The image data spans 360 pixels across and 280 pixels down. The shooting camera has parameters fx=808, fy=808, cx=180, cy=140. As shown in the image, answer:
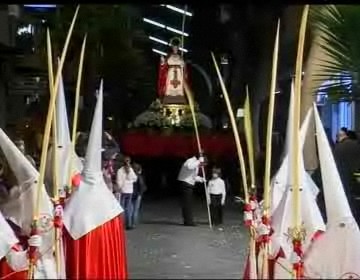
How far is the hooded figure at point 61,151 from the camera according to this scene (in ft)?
9.55

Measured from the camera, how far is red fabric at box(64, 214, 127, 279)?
9.34 ft

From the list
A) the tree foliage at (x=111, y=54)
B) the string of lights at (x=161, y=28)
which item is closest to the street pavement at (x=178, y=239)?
the tree foliage at (x=111, y=54)

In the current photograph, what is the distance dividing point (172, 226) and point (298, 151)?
0.81 metres

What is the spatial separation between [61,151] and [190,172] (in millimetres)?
508

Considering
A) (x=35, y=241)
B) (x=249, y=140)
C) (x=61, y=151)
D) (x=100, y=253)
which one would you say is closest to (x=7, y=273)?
(x=35, y=241)

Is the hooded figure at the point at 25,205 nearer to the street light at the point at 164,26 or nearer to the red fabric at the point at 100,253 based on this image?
the red fabric at the point at 100,253

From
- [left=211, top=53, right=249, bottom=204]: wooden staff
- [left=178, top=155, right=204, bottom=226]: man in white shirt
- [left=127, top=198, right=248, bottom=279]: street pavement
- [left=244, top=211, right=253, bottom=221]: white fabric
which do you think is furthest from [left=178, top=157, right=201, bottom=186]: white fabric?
[left=244, top=211, right=253, bottom=221]: white fabric

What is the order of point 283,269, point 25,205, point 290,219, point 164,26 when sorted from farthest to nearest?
point 164,26, point 25,205, point 290,219, point 283,269

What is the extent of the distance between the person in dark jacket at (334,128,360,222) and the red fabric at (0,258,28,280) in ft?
3.98

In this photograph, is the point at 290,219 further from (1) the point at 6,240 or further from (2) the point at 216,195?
(1) the point at 6,240

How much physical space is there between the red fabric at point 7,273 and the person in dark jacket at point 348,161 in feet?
3.98

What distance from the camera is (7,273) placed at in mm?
2830

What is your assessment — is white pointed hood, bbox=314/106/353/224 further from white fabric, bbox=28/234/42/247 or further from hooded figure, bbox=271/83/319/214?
white fabric, bbox=28/234/42/247

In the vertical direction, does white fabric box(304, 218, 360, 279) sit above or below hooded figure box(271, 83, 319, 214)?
below
